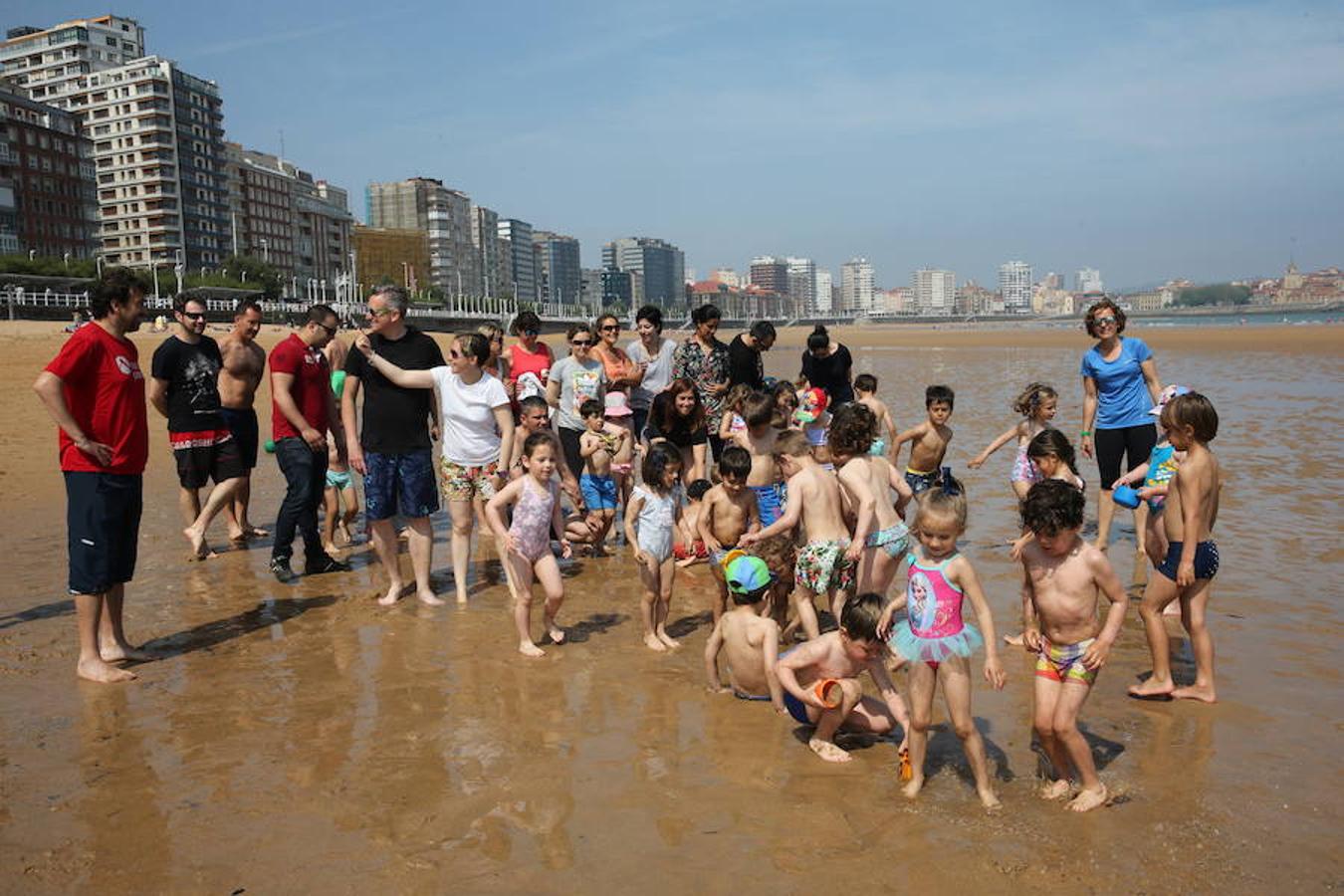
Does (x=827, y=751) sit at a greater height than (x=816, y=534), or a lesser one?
lesser

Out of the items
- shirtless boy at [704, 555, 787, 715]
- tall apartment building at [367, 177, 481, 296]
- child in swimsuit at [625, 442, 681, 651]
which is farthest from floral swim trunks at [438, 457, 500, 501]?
tall apartment building at [367, 177, 481, 296]

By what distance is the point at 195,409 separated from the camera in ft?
25.4

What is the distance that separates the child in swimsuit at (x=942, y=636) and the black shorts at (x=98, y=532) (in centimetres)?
425

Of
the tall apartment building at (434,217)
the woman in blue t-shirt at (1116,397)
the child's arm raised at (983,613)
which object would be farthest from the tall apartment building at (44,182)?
the child's arm raised at (983,613)

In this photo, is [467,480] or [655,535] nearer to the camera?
[655,535]

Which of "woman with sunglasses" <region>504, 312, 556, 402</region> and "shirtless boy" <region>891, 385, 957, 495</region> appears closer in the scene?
"shirtless boy" <region>891, 385, 957, 495</region>

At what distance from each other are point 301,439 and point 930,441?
5.04 meters

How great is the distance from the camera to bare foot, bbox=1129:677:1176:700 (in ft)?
16.1

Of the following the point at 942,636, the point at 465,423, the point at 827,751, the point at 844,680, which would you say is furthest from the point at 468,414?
the point at 942,636

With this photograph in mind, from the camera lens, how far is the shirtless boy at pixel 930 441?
7.75 meters

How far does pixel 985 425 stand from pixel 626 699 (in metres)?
14.1

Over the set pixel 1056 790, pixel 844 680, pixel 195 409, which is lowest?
pixel 1056 790

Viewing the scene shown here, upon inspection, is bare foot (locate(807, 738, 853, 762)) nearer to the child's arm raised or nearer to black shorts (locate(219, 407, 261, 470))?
the child's arm raised

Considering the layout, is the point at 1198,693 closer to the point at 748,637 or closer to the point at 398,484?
the point at 748,637
